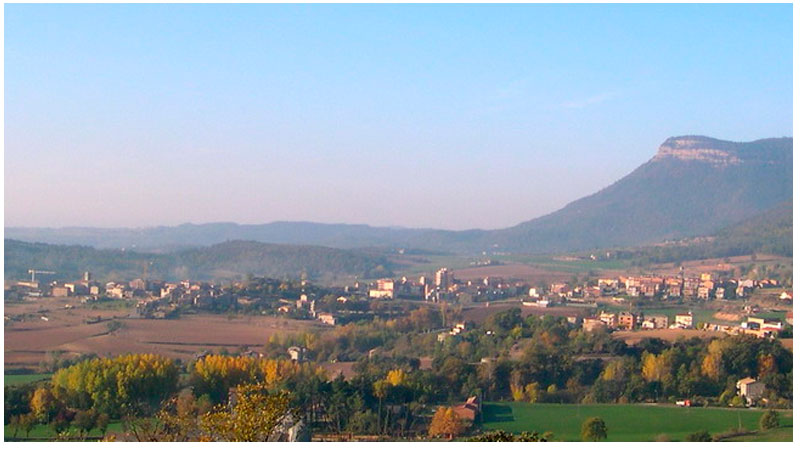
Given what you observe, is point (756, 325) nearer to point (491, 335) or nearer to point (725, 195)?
point (491, 335)

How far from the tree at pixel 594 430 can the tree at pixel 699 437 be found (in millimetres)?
672

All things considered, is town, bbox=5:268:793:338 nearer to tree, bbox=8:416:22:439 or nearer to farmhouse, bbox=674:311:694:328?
farmhouse, bbox=674:311:694:328

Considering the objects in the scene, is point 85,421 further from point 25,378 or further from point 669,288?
point 669,288

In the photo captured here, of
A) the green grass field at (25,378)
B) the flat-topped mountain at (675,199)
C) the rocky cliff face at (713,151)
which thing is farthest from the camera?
the rocky cliff face at (713,151)

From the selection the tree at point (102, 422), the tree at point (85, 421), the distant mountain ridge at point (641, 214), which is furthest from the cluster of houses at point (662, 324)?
the distant mountain ridge at point (641, 214)

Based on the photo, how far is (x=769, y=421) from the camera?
9.02 meters

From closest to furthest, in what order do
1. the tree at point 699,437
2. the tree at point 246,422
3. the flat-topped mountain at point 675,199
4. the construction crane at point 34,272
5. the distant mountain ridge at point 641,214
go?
the tree at point 246,422 → the tree at point 699,437 → the construction crane at point 34,272 → the distant mountain ridge at point 641,214 → the flat-topped mountain at point 675,199

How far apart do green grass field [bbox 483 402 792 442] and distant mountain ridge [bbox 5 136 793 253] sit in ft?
77.4

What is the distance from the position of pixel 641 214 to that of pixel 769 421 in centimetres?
3434

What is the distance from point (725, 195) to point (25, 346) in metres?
34.6

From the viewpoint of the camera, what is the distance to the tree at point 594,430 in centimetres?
844

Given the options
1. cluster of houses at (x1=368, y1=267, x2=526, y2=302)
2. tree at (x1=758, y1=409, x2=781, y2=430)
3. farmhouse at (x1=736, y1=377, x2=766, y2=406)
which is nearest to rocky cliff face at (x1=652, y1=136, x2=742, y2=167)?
cluster of houses at (x1=368, y1=267, x2=526, y2=302)

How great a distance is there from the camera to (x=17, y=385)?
10.7 m

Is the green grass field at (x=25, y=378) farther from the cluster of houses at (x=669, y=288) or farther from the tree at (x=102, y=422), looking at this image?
the cluster of houses at (x=669, y=288)
